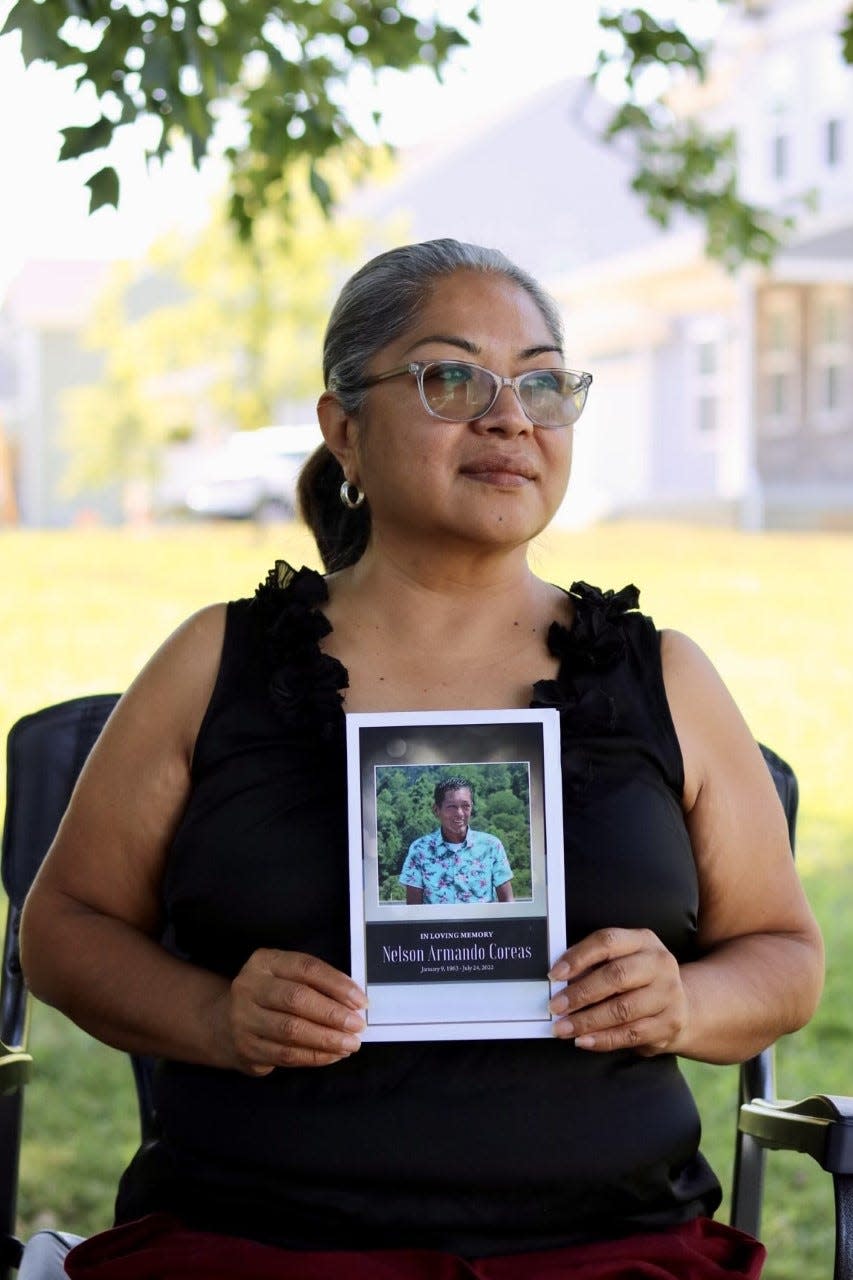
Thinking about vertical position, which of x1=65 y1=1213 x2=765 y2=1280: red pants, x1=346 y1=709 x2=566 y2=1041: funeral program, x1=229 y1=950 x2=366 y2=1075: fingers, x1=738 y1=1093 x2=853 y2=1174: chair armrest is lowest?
x1=65 y1=1213 x2=765 y2=1280: red pants

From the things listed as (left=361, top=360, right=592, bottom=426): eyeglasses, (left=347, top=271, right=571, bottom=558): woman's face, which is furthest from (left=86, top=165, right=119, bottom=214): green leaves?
(left=361, top=360, right=592, bottom=426): eyeglasses

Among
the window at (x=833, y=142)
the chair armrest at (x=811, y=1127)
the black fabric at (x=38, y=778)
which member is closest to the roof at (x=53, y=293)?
the window at (x=833, y=142)

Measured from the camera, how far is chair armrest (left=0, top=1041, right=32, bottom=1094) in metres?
2.58

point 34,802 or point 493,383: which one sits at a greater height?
point 493,383

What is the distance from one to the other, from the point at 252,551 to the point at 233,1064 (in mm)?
15545

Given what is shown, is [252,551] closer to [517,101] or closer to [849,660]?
[849,660]

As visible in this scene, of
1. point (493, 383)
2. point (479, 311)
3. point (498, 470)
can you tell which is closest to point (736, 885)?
point (498, 470)

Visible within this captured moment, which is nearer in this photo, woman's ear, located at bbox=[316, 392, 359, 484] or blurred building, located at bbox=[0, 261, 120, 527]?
woman's ear, located at bbox=[316, 392, 359, 484]

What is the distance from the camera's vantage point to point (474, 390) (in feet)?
8.15

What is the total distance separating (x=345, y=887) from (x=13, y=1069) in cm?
64

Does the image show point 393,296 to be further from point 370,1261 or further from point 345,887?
point 370,1261

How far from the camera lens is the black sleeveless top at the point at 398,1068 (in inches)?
90.8

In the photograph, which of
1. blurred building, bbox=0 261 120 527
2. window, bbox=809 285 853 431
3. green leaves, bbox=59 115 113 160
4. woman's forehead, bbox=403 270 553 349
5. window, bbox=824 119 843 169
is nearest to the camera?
woman's forehead, bbox=403 270 553 349

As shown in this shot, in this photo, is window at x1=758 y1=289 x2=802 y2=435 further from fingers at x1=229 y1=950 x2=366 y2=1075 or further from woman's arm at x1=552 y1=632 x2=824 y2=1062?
fingers at x1=229 y1=950 x2=366 y2=1075
